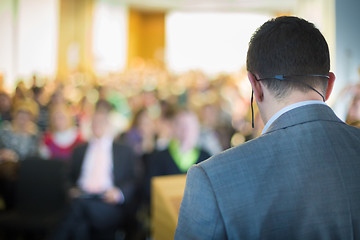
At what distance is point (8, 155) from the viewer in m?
→ 4.32

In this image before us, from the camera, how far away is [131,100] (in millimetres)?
6855

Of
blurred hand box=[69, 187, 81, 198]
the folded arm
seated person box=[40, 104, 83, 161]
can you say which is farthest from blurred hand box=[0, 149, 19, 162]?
the folded arm

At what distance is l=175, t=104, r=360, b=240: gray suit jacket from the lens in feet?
2.53

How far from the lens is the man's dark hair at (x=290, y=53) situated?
844 millimetres

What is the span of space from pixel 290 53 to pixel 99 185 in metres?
3.08

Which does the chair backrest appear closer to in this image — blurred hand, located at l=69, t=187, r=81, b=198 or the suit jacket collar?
blurred hand, located at l=69, t=187, r=81, b=198

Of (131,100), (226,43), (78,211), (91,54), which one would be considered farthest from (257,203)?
(226,43)

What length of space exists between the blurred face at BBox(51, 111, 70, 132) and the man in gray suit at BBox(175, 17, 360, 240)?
12.6 ft

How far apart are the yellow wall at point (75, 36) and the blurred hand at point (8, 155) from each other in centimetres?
753

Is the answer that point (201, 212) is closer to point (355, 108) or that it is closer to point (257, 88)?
point (257, 88)

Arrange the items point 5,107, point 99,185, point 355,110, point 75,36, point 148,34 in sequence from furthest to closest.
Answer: point 148,34 < point 75,36 < point 5,107 < point 99,185 < point 355,110

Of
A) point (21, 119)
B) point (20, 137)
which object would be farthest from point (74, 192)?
point (21, 119)

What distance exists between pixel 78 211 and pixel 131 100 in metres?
3.78

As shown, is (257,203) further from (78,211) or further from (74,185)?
(74,185)
